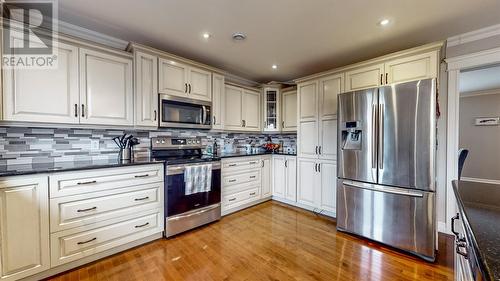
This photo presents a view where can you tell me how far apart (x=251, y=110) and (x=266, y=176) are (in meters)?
1.30

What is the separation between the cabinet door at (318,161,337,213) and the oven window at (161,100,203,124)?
2.01 metres

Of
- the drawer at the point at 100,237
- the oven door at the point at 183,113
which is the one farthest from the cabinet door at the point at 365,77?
the drawer at the point at 100,237

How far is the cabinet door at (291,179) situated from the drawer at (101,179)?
2163mm

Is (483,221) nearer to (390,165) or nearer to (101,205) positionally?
(390,165)

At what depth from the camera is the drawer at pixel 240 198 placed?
322 cm

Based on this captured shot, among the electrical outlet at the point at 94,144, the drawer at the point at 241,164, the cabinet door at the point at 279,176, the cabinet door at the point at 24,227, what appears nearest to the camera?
the cabinet door at the point at 24,227

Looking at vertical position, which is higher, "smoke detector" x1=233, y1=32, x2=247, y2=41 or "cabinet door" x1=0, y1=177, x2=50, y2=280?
"smoke detector" x1=233, y1=32, x2=247, y2=41

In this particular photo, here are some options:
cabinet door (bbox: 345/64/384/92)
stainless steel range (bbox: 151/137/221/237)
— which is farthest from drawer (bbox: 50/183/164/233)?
cabinet door (bbox: 345/64/384/92)

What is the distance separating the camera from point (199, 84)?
9.91 ft

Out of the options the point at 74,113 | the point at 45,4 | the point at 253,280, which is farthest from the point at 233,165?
the point at 45,4

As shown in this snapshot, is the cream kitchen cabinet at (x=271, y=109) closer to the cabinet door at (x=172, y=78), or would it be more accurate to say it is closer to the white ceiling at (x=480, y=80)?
the cabinet door at (x=172, y=78)

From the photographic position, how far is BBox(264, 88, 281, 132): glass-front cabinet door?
4.16 metres

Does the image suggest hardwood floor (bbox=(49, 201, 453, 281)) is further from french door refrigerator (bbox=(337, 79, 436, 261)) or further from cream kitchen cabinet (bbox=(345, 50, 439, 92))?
cream kitchen cabinet (bbox=(345, 50, 439, 92))

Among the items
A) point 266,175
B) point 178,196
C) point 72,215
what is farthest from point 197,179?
point 266,175
